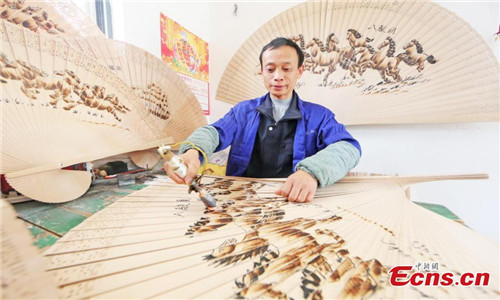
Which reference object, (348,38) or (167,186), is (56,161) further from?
(348,38)

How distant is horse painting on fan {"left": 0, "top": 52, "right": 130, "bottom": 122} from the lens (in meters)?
0.66

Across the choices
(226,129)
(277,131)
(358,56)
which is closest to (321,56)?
(358,56)

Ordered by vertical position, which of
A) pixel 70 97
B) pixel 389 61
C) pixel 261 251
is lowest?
pixel 261 251

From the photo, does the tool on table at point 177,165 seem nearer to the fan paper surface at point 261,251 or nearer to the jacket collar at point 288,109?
the fan paper surface at point 261,251

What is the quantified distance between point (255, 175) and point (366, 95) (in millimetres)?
811

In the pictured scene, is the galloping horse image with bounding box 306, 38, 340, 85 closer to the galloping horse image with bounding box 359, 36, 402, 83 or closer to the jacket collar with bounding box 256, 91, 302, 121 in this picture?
the galloping horse image with bounding box 359, 36, 402, 83

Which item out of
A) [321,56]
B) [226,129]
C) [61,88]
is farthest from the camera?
[321,56]

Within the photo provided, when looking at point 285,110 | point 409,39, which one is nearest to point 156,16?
point 285,110

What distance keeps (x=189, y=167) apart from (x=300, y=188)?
34 centimetres

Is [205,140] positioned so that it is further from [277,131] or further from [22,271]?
[22,271]

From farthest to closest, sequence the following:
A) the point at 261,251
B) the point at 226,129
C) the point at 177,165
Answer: the point at 226,129, the point at 177,165, the point at 261,251

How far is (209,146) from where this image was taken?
0.88m

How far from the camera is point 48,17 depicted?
0.93 m

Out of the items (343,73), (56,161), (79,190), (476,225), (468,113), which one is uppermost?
(343,73)
